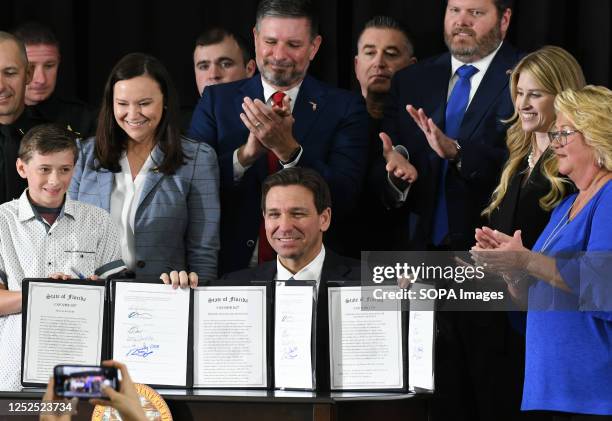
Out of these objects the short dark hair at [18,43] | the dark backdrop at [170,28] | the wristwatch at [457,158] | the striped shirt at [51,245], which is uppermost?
the dark backdrop at [170,28]

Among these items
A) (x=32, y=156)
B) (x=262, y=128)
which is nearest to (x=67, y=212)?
(x=32, y=156)

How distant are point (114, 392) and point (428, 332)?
1.43 m

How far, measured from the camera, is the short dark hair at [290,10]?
4.48 metres

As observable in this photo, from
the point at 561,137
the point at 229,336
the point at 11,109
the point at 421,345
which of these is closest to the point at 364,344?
the point at 421,345

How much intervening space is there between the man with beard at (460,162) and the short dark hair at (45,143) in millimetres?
1195

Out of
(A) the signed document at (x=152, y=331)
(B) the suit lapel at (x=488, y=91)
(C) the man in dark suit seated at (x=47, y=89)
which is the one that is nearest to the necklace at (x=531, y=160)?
(B) the suit lapel at (x=488, y=91)

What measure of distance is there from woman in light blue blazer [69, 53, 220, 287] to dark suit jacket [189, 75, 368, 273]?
21 centimetres

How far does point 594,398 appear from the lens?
3.22 metres

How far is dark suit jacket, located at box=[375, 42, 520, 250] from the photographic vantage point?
429 centimetres

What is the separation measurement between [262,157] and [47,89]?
103 cm

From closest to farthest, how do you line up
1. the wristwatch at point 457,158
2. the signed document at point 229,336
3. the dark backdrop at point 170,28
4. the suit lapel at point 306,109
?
the signed document at point 229,336
the wristwatch at point 457,158
the suit lapel at point 306,109
the dark backdrop at point 170,28

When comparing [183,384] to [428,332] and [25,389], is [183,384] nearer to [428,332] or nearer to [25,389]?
[25,389]

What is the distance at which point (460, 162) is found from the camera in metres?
4.28
